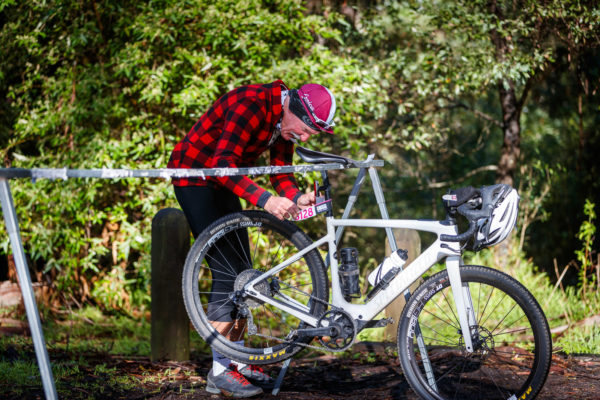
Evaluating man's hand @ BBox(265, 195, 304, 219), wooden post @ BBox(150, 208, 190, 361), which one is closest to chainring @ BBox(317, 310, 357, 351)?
man's hand @ BBox(265, 195, 304, 219)

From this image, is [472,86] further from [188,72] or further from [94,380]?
[94,380]

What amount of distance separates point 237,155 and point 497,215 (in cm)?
130

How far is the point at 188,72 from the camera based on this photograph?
19.5 feet

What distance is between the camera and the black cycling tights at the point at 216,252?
11.0ft

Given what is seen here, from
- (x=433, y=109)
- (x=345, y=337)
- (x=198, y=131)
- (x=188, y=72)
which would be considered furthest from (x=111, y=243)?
(x=433, y=109)

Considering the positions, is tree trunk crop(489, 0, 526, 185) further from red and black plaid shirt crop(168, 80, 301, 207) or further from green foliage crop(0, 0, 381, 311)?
red and black plaid shirt crop(168, 80, 301, 207)

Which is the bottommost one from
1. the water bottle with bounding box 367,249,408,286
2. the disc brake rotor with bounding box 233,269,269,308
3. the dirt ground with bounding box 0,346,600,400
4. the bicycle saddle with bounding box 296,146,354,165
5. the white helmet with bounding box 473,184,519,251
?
the dirt ground with bounding box 0,346,600,400

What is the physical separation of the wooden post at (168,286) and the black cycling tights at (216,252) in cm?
86

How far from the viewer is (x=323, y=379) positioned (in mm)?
3973

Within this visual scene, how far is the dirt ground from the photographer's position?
338 centimetres

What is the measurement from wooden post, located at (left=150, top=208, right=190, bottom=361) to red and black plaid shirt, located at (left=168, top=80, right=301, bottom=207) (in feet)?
2.98

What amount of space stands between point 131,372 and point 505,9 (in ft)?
18.1

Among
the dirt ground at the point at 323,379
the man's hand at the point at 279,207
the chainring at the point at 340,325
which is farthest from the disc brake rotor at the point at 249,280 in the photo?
the dirt ground at the point at 323,379

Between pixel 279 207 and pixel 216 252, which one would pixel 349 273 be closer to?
pixel 279 207
